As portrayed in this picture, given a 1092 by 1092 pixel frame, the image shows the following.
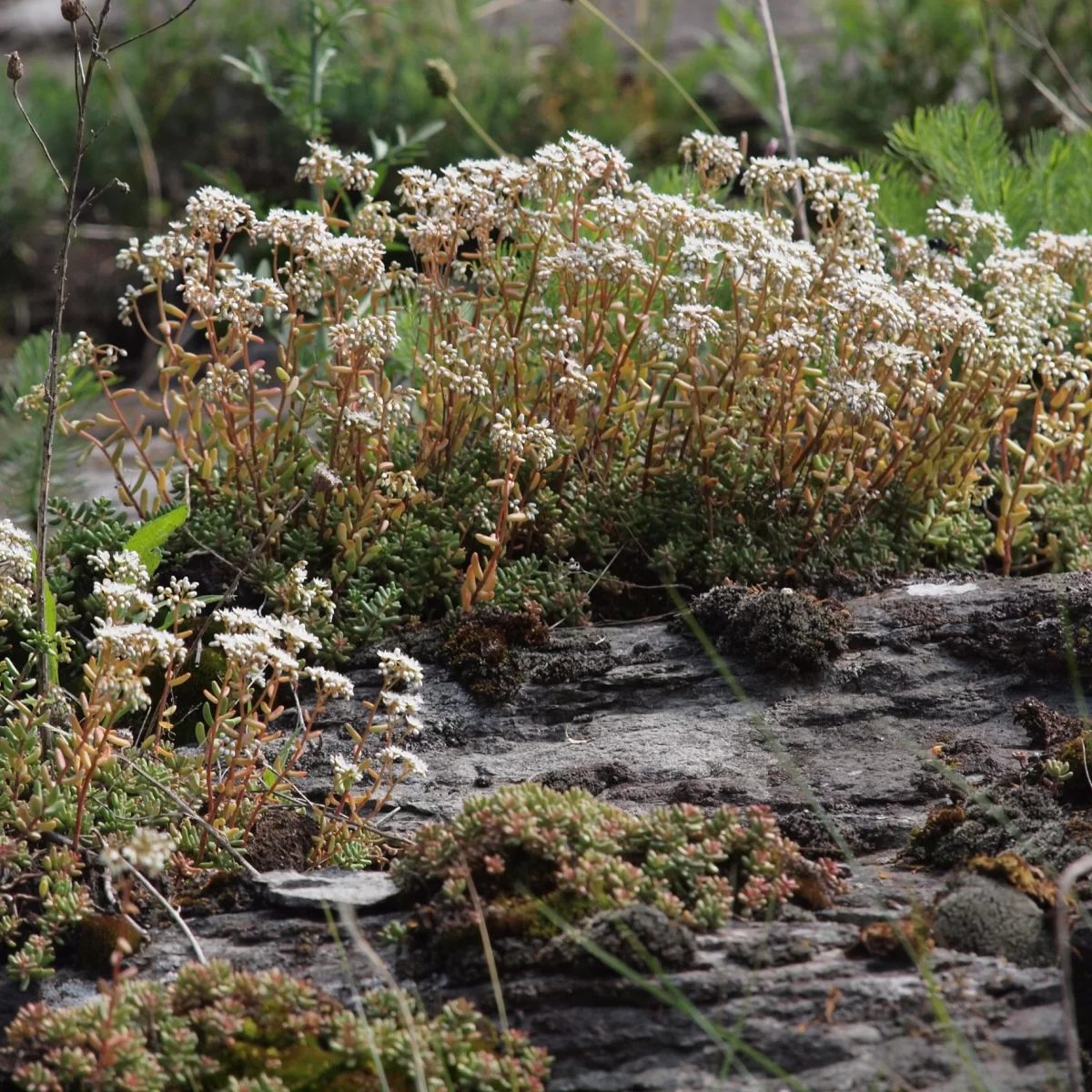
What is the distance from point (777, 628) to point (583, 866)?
131 centimetres

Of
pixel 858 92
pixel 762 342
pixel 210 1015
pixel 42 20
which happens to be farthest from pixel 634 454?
pixel 42 20

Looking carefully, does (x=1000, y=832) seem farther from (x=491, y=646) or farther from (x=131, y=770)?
(x=131, y=770)

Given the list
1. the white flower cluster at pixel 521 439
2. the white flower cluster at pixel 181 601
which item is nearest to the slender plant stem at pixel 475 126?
the white flower cluster at pixel 521 439

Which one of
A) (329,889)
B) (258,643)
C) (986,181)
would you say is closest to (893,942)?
(329,889)

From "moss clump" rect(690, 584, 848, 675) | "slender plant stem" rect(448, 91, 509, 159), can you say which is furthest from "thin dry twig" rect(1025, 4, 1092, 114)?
"moss clump" rect(690, 584, 848, 675)

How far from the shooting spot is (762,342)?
13.2 ft

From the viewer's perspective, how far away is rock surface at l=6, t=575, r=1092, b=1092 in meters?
2.35

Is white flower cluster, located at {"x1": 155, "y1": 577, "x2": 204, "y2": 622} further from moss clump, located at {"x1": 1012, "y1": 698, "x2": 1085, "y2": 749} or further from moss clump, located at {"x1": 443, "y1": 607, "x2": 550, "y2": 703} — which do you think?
moss clump, located at {"x1": 1012, "y1": 698, "x2": 1085, "y2": 749}

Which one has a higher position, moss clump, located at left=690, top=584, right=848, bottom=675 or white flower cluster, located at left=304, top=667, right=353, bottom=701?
white flower cluster, located at left=304, top=667, right=353, bottom=701

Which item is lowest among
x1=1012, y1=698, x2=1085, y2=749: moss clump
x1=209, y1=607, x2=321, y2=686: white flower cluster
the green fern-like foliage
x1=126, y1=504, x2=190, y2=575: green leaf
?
x1=1012, y1=698, x2=1085, y2=749: moss clump

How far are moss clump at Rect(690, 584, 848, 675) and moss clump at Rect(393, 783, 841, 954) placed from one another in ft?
3.04

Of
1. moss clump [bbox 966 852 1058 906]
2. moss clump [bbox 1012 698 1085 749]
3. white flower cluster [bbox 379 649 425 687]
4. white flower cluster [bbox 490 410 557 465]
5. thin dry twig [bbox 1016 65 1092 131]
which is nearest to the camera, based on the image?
moss clump [bbox 966 852 1058 906]

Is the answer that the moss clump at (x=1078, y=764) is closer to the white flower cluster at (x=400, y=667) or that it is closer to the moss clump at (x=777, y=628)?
the moss clump at (x=777, y=628)

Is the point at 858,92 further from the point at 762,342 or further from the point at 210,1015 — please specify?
the point at 210,1015
